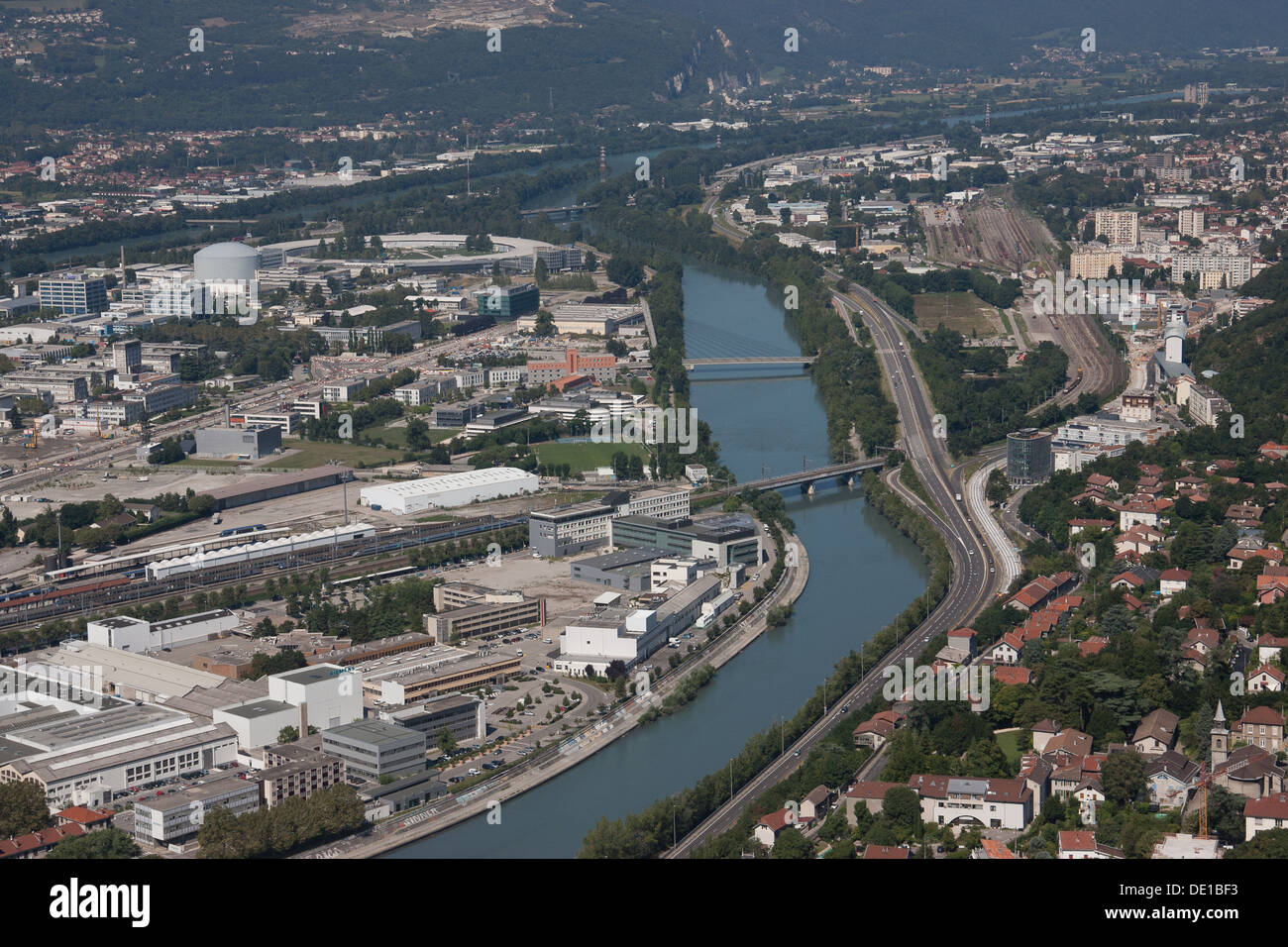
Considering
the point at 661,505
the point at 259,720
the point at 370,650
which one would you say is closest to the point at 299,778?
the point at 259,720

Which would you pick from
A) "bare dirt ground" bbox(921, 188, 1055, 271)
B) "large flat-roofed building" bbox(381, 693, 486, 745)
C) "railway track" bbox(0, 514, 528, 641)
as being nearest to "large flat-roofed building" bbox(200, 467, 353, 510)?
"railway track" bbox(0, 514, 528, 641)

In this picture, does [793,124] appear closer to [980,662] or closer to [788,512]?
[788,512]

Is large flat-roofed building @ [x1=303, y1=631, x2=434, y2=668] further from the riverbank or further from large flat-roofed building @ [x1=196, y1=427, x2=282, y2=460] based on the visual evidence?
large flat-roofed building @ [x1=196, y1=427, x2=282, y2=460]

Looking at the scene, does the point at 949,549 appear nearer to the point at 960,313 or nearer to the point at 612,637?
the point at 612,637

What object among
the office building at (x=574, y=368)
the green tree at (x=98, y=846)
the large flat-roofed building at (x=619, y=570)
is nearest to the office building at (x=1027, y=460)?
the large flat-roofed building at (x=619, y=570)

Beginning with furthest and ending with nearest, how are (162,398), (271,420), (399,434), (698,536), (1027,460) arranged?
(162,398) → (271,420) → (399,434) → (1027,460) → (698,536)

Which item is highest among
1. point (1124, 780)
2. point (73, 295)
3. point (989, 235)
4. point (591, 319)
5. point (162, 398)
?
point (989, 235)
